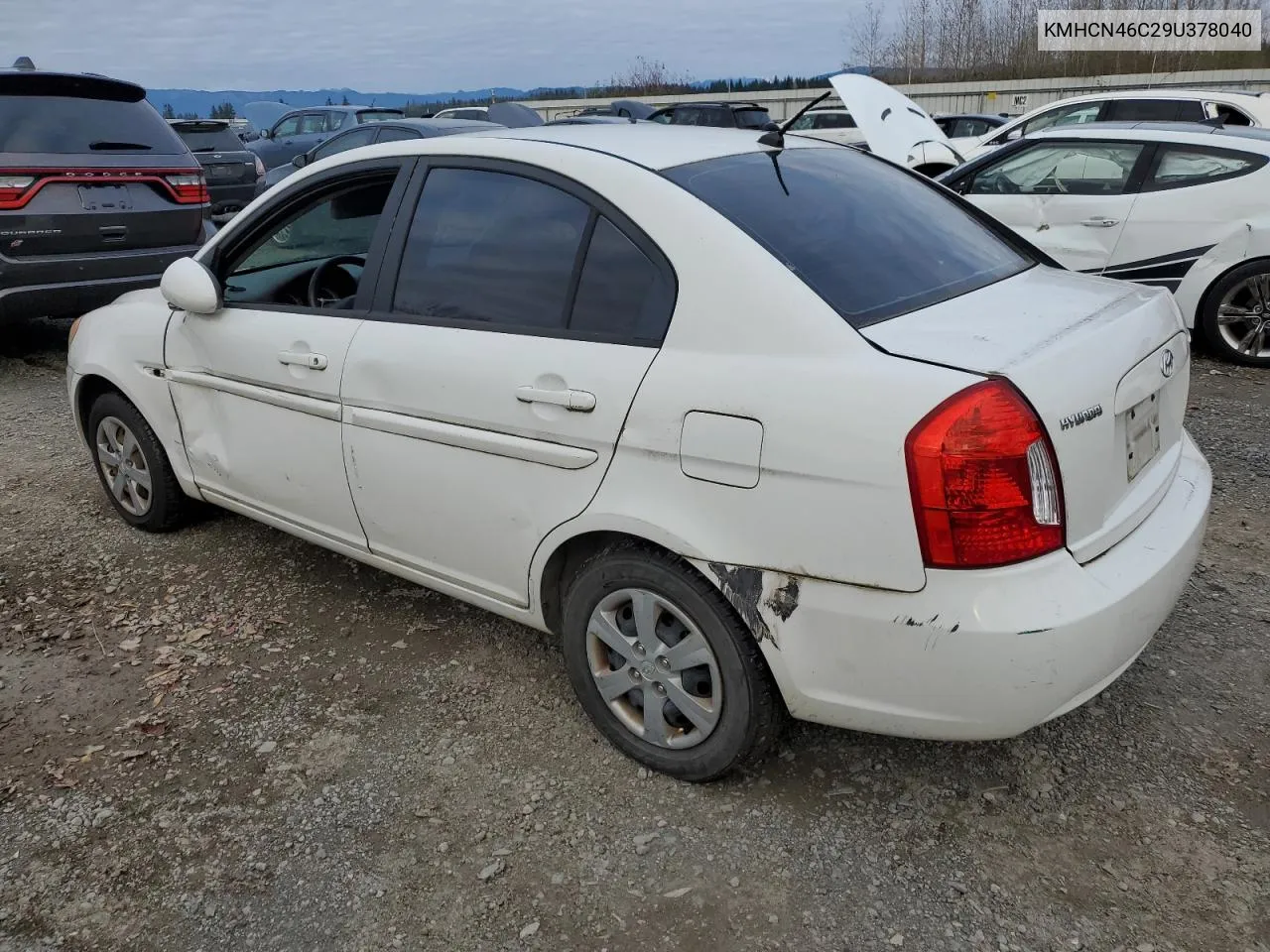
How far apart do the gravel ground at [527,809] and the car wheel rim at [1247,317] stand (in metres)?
3.53

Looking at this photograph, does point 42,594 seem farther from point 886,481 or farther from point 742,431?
point 886,481

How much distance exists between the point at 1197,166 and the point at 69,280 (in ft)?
24.1

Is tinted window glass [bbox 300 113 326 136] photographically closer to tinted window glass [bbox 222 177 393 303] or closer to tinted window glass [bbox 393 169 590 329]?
tinted window glass [bbox 222 177 393 303]

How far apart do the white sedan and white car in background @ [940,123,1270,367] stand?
4134mm

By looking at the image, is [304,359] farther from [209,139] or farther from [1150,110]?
[209,139]

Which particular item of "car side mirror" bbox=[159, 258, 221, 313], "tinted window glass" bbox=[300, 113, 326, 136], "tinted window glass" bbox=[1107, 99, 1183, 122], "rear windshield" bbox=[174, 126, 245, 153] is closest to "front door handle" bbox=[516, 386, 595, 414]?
"car side mirror" bbox=[159, 258, 221, 313]

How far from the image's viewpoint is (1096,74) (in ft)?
117

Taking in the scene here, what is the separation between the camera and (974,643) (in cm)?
207

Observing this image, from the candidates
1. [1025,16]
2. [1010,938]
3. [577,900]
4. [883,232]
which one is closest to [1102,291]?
[883,232]

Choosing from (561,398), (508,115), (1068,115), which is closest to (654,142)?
(561,398)

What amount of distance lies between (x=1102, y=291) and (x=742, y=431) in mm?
1180

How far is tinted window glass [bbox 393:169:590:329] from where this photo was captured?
2.69m

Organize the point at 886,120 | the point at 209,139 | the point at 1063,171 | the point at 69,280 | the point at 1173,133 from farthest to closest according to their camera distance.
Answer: the point at 209,139
the point at 1063,171
the point at 1173,133
the point at 69,280
the point at 886,120

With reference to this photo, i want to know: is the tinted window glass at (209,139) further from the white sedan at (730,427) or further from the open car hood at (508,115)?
the white sedan at (730,427)
